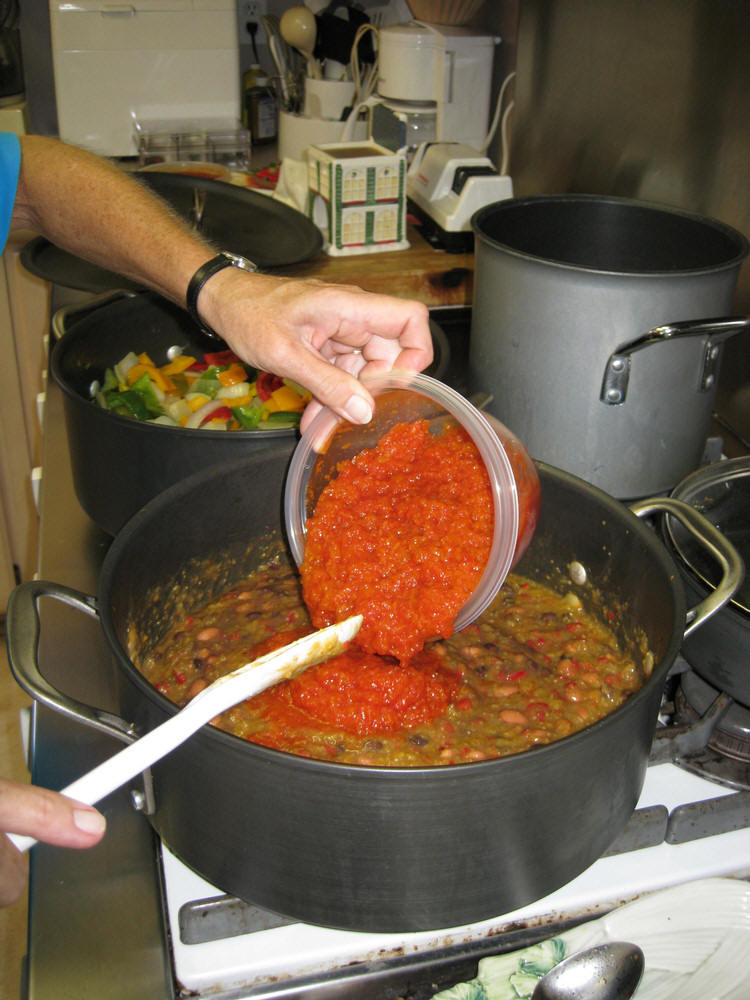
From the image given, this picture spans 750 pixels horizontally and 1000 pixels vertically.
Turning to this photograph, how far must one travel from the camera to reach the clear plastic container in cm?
81

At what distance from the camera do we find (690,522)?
854 mm

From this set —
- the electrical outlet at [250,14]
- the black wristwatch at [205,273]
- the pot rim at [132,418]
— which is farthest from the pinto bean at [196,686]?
the electrical outlet at [250,14]

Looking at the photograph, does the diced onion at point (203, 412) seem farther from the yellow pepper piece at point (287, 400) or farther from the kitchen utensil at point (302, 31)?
the kitchen utensil at point (302, 31)

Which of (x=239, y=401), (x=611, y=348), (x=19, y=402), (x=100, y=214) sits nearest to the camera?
(x=611, y=348)

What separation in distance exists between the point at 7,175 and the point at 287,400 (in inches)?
19.2

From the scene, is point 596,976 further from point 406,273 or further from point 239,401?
point 406,273

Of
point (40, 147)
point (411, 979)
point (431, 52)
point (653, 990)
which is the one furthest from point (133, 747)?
point (431, 52)

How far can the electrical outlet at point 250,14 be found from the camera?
2.92 metres

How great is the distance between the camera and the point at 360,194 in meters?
1.87

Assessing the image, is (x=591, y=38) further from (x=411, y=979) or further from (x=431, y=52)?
(x=411, y=979)

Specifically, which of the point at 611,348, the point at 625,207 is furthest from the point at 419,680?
the point at 625,207

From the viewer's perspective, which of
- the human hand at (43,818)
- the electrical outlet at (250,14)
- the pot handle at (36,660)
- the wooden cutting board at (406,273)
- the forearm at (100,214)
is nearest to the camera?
the human hand at (43,818)

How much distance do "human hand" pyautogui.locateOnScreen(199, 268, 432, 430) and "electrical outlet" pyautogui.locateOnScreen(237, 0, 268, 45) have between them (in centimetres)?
233

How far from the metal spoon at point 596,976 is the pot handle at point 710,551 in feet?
0.87
